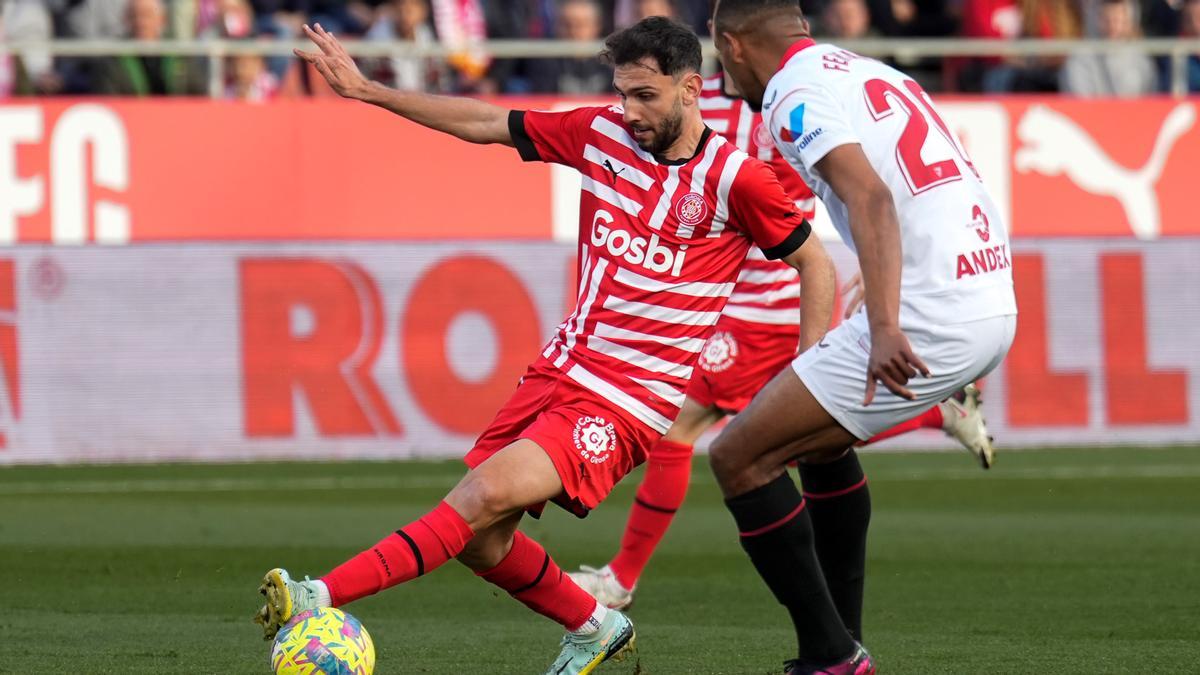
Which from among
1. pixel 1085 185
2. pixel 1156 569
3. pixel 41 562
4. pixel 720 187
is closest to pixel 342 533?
Result: pixel 41 562

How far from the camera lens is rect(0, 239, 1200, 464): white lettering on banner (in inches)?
534

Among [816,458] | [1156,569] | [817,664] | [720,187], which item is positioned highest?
[720,187]

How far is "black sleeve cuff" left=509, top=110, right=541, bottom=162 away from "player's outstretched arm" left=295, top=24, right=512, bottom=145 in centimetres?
2

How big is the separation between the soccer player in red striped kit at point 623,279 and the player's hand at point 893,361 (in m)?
0.75

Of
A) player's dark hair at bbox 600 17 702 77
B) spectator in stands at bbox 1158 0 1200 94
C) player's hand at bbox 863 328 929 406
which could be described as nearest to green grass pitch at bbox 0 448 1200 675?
player's hand at bbox 863 328 929 406

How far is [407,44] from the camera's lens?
14.4 metres

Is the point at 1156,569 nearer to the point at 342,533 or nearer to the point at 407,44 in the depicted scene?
the point at 342,533

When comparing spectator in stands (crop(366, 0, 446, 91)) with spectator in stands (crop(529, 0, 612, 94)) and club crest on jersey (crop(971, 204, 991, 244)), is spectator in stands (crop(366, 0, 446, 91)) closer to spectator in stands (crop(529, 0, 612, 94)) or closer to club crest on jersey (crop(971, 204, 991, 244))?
spectator in stands (crop(529, 0, 612, 94))

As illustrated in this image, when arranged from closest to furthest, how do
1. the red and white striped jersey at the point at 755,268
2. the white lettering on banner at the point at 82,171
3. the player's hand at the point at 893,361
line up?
A: the player's hand at the point at 893,361, the red and white striped jersey at the point at 755,268, the white lettering on banner at the point at 82,171

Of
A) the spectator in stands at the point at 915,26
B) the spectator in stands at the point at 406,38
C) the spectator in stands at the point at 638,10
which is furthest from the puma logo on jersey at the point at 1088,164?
the spectator in stands at the point at 406,38

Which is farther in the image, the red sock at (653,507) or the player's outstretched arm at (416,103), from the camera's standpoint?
the red sock at (653,507)

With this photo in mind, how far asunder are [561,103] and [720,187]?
8.55m

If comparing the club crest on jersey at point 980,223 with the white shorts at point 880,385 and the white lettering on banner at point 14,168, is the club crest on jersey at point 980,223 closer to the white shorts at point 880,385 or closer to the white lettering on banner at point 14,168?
the white shorts at point 880,385

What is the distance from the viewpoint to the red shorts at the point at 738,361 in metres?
8.08
